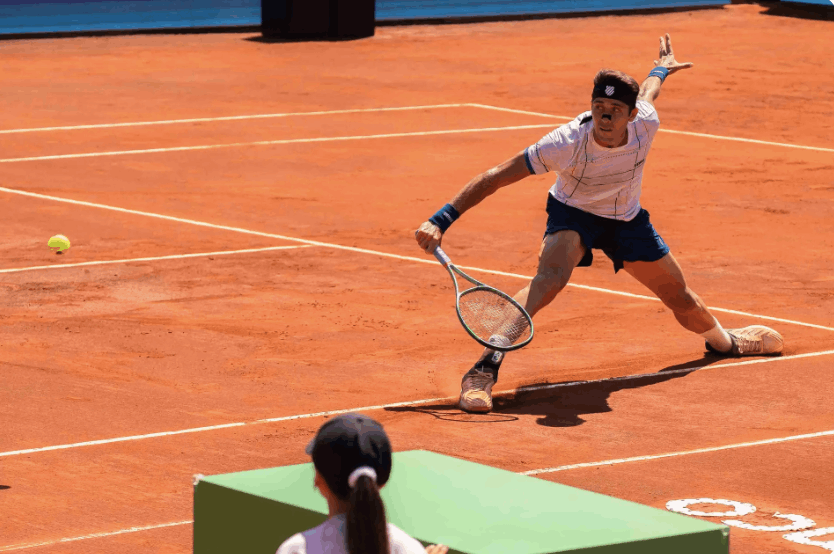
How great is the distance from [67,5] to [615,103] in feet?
68.9

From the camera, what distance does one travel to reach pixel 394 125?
64.8ft

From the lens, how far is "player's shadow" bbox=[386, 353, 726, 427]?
8789mm

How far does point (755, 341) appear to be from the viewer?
10047 millimetres

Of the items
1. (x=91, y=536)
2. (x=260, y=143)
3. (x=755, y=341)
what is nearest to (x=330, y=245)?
(x=755, y=341)

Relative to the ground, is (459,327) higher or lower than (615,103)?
lower

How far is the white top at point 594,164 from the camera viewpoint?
348 inches

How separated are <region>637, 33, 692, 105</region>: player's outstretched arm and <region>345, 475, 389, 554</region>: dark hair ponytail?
621 cm

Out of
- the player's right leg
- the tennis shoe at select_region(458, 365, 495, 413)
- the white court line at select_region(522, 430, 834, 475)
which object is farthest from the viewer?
the player's right leg

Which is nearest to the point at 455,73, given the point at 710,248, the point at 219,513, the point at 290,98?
the point at 290,98

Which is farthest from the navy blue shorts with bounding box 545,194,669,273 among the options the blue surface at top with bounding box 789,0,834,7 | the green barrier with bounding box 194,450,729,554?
the blue surface at top with bounding box 789,0,834,7

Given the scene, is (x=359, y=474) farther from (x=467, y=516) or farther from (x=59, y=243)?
(x=59, y=243)

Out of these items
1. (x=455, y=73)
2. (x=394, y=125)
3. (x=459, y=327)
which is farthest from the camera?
(x=455, y=73)

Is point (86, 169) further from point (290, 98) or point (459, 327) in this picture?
point (459, 327)

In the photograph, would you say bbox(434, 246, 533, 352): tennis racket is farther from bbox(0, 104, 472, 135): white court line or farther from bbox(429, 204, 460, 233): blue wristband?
bbox(0, 104, 472, 135): white court line
